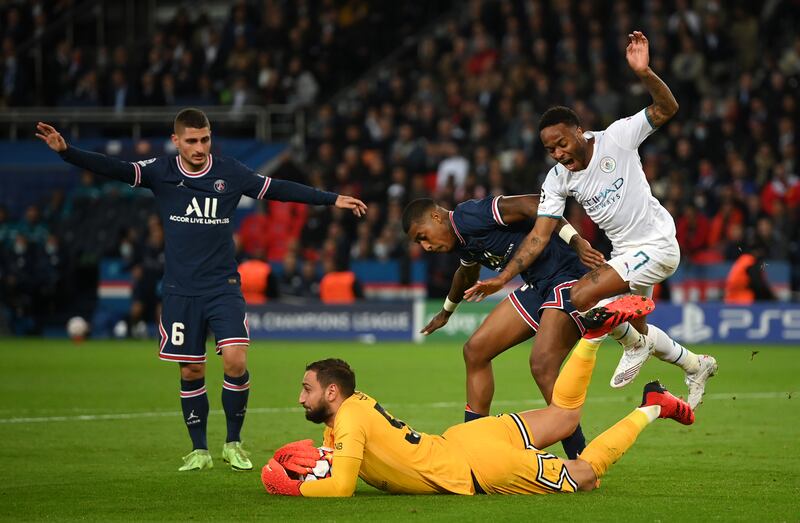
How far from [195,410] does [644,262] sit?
349 centimetres

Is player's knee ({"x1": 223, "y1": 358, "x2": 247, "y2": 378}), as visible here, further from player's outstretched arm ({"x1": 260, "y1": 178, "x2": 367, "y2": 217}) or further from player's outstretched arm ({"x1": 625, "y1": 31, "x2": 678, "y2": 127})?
player's outstretched arm ({"x1": 625, "y1": 31, "x2": 678, "y2": 127})

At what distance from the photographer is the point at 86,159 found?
916 centimetres

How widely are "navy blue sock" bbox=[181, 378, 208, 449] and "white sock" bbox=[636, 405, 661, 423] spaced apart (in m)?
3.30

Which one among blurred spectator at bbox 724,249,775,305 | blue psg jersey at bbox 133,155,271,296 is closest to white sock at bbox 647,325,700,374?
blue psg jersey at bbox 133,155,271,296

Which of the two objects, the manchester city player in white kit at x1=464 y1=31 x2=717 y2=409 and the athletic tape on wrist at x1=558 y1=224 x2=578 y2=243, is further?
the athletic tape on wrist at x1=558 y1=224 x2=578 y2=243

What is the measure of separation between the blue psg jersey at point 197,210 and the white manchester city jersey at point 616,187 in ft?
5.57

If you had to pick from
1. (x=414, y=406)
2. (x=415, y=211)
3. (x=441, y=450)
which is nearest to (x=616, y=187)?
(x=415, y=211)

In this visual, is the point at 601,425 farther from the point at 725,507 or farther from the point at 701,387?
the point at 725,507

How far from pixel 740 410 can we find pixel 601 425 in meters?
2.03

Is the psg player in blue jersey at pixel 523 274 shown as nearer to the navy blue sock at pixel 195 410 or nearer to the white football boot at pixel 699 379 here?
the white football boot at pixel 699 379

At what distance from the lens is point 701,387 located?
9.92 metres

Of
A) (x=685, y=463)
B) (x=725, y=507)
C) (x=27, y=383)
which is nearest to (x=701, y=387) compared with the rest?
(x=685, y=463)

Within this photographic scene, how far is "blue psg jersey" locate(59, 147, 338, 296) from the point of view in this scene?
945 cm

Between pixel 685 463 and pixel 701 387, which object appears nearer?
pixel 685 463
